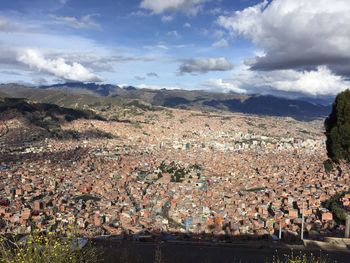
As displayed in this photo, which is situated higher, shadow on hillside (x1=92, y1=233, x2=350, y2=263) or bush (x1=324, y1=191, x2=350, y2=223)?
shadow on hillside (x1=92, y1=233, x2=350, y2=263)

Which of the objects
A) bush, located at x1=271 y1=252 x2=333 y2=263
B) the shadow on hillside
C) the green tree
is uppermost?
the green tree

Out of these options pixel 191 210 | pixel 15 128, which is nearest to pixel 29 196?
pixel 191 210

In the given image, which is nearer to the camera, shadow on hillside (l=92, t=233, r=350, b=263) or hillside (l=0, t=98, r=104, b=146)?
shadow on hillside (l=92, t=233, r=350, b=263)

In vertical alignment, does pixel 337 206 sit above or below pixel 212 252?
below

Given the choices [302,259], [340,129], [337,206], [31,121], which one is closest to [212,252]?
[302,259]

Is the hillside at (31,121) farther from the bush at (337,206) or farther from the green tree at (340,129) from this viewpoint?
the green tree at (340,129)

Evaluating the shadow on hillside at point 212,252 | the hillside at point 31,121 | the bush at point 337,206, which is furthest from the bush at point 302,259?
the hillside at point 31,121

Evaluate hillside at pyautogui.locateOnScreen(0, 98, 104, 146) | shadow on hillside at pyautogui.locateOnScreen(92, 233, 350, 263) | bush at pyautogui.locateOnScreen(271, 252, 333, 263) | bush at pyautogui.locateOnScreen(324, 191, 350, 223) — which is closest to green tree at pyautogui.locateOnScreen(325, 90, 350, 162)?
shadow on hillside at pyautogui.locateOnScreen(92, 233, 350, 263)

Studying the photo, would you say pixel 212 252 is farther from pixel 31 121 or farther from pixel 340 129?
pixel 31 121

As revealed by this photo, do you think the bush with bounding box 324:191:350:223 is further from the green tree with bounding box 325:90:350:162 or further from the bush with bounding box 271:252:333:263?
the bush with bounding box 271:252:333:263

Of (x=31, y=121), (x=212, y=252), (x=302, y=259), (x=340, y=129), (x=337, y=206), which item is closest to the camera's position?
(x=302, y=259)
